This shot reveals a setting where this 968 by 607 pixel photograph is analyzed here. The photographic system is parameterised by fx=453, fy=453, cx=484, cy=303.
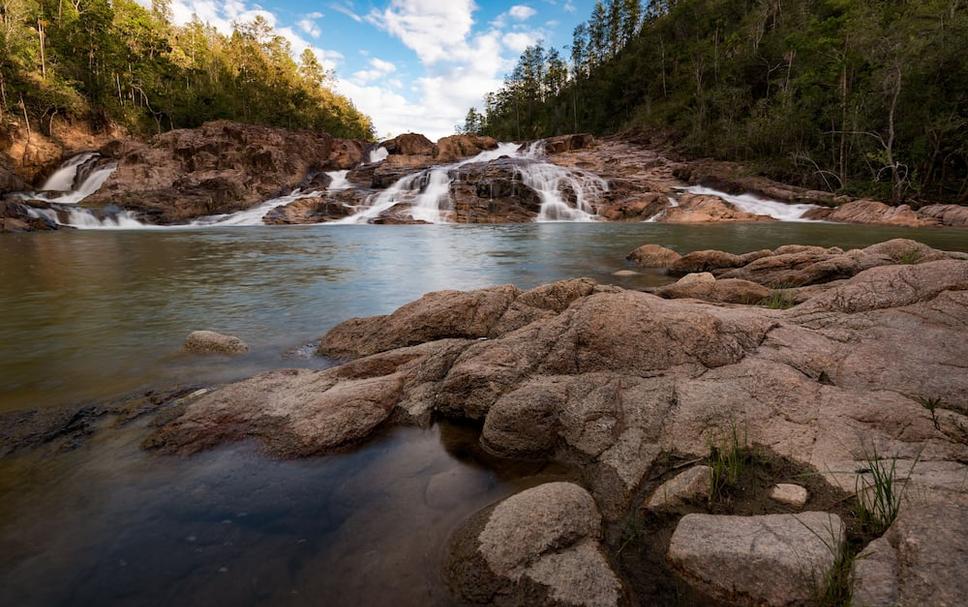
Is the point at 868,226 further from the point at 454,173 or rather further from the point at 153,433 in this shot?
the point at 153,433

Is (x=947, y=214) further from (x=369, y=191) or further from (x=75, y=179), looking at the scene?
(x=75, y=179)

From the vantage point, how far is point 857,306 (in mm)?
4008

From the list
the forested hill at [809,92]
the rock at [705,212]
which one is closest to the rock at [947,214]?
the forested hill at [809,92]

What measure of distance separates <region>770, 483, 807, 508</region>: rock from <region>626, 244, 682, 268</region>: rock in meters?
9.03

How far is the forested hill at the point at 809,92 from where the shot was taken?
23500 mm

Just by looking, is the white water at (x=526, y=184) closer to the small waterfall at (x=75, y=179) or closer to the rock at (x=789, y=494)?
the small waterfall at (x=75, y=179)

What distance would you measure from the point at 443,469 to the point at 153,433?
2220 mm

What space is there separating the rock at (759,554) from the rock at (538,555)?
1.22ft

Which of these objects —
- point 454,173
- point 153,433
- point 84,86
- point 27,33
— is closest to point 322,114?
point 84,86

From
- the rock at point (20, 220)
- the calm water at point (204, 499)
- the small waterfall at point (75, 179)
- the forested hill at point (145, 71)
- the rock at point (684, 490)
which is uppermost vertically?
the forested hill at point (145, 71)

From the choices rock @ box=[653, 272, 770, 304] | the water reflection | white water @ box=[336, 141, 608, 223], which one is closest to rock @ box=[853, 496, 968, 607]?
rock @ box=[653, 272, 770, 304]

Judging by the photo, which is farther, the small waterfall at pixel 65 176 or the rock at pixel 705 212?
the small waterfall at pixel 65 176

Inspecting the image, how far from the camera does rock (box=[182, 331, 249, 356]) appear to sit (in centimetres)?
546

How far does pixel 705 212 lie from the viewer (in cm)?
2477
